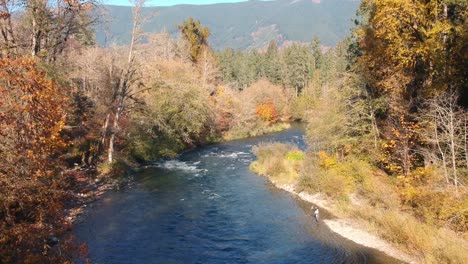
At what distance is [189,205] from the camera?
891 inches

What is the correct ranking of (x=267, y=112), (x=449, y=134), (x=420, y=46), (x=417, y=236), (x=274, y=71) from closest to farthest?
(x=417, y=236)
(x=449, y=134)
(x=420, y=46)
(x=267, y=112)
(x=274, y=71)

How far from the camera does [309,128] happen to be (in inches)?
1193

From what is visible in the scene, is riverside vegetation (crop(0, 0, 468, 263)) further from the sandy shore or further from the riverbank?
the sandy shore

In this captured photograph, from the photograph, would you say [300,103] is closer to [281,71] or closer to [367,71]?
[281,71]

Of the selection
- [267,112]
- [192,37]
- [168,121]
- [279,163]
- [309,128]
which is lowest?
[279,163]

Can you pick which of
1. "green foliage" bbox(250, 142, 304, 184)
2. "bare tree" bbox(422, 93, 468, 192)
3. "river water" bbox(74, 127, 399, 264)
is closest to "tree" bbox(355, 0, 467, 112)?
"bare tree" bbox(422, 93, 468, 192)

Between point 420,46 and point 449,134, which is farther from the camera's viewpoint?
point 420,46

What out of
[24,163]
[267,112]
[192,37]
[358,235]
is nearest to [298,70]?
[267,112]

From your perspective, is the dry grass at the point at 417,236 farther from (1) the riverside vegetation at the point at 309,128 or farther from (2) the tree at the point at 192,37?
(2) the tree at the point at 192,37

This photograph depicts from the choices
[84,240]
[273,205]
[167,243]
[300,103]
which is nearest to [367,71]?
[273,205]

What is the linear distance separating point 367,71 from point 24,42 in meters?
20.2

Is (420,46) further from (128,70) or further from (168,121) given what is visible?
(168,121)

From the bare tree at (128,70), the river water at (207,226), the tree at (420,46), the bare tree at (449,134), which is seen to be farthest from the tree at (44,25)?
the bare tree at (449,134)

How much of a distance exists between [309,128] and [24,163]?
2313 cm
